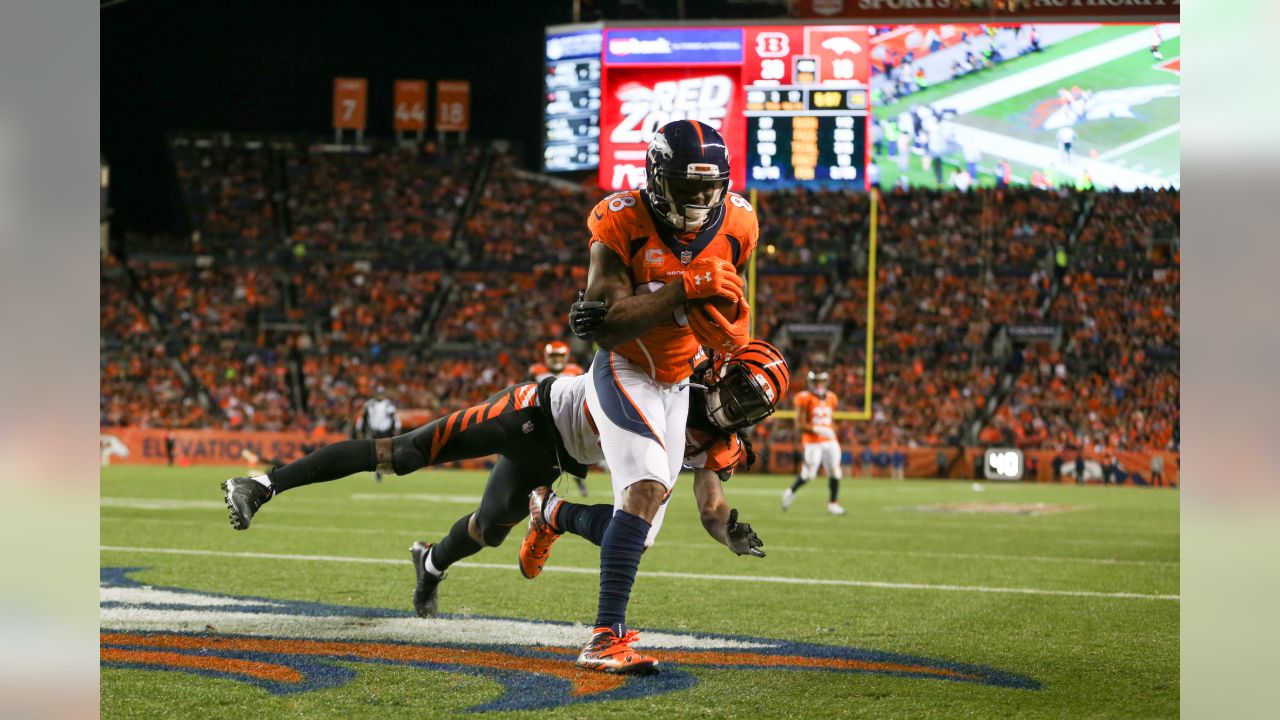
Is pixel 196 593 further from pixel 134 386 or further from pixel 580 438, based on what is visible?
pixel 134 386

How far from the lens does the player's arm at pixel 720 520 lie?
16.6 ft

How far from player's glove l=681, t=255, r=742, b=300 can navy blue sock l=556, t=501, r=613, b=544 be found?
1.08 m

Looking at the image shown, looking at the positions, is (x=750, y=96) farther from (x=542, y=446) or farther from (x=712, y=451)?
(x=542, y=446)

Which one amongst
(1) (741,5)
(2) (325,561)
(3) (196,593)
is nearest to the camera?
(3) (196,593)

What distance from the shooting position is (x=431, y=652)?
4.89 metres

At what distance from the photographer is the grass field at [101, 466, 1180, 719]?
4.05m

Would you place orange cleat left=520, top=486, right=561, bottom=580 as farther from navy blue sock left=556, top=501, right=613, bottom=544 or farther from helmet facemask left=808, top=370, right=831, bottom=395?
helmet facemask left=808, top=370, right=831, bottom=395

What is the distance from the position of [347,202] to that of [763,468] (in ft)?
53.1

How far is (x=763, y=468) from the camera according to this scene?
26375 millimetres

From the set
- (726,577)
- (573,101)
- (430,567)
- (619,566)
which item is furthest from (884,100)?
(619,566)

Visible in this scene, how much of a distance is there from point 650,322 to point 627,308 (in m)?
0.11

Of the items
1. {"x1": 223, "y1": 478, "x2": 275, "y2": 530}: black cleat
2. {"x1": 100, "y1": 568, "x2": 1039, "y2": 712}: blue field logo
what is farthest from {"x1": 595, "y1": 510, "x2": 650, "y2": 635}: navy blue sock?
{"x1": 223, "y1": 478, "x2": 275, "y2": 530}: black cleat
